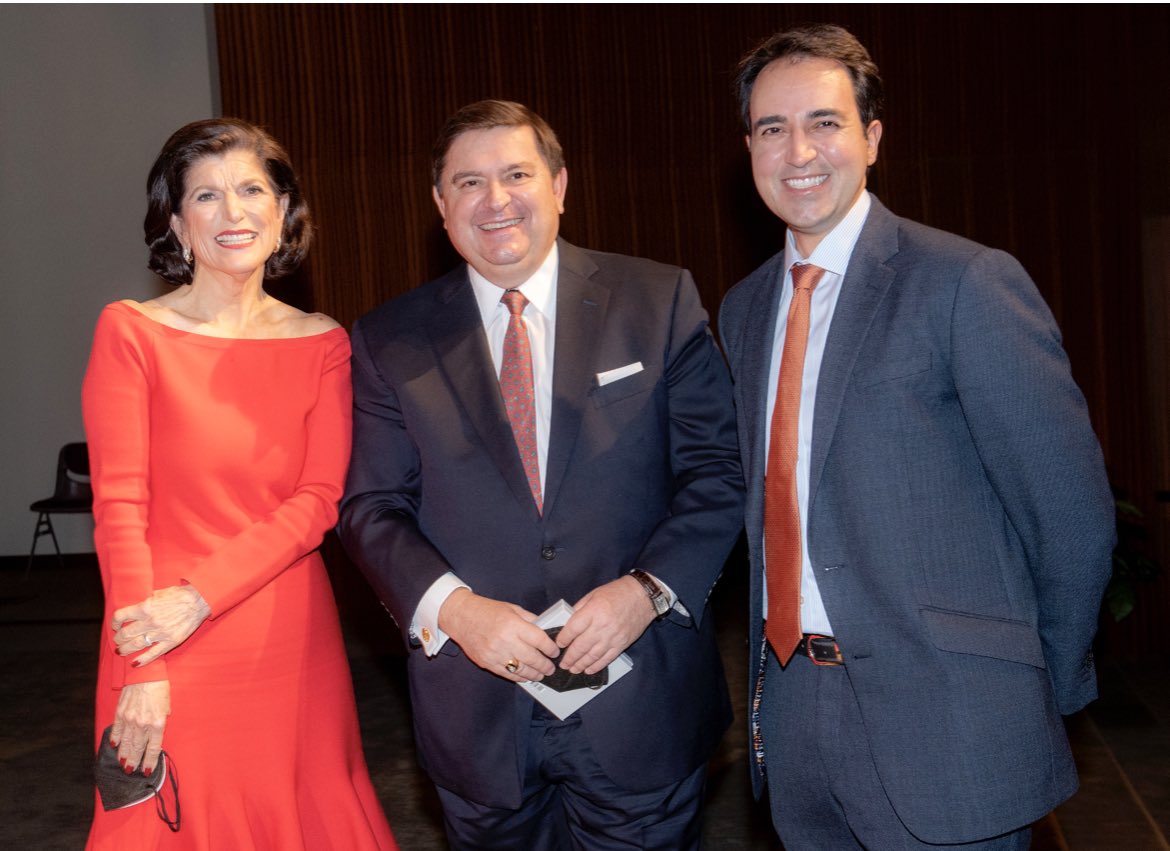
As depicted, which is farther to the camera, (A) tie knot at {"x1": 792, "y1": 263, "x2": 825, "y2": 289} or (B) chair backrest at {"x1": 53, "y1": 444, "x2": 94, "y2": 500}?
(B) chair backrest at {"x1": 53, "y1": 444, "x2": 94, "y2": 500}

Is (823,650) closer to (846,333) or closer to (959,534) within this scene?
(959,534)

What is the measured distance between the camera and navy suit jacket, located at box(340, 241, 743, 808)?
7.19 feet

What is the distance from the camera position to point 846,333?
192 centimetres

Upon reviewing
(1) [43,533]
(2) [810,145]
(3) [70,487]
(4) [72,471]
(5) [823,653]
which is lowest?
(1) [43,533]

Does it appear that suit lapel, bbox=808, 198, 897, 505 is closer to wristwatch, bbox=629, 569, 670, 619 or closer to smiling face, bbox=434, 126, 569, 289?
wristwatch, bbox=629, 569, 670, 619

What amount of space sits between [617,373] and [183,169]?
41.1 inches

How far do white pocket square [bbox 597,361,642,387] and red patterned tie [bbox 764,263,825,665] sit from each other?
12.7 inches

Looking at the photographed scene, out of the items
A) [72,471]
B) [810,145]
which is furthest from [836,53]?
[72,471]

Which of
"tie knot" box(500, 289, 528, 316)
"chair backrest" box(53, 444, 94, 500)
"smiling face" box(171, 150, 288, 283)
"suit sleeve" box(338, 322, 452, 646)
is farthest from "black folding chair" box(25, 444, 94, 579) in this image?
"tie knot" box(500, 289, 528, 316)

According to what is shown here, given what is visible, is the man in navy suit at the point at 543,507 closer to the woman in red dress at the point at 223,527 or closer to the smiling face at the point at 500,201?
the smiling face at the point at 500,201

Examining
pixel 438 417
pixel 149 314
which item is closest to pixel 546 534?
pixel 438 417

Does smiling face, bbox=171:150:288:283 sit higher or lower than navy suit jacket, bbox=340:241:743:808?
higher

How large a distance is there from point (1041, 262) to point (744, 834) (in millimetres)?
3914

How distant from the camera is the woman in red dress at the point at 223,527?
219cm
